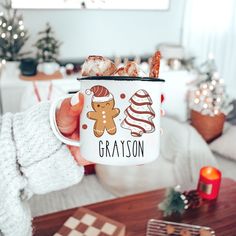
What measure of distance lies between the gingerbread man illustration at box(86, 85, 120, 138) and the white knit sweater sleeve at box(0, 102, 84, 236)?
0.38 feet

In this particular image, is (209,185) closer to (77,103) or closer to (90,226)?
(90,226)

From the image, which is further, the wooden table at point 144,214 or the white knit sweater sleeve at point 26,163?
the wooden table at point 144,214

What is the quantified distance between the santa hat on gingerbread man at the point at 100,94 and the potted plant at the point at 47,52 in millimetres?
1800

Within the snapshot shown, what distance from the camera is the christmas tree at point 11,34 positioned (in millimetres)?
2176

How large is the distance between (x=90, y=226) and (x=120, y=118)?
66 cm

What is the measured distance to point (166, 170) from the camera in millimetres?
1819

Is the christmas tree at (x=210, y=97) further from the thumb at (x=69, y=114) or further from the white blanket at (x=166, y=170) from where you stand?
the thumb at (x=69, y=114)

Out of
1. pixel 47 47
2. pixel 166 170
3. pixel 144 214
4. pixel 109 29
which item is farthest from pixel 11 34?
pixel 144 214

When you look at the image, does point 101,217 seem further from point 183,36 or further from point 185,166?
point 183,36

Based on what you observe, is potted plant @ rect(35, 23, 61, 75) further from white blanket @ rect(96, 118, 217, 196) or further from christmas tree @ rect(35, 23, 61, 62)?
white blanket @ rect(96, 118, 217, 196)

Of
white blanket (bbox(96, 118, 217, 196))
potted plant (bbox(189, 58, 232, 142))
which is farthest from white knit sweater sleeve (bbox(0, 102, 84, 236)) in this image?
potted plant (bbox(189, 58, 232, 142))

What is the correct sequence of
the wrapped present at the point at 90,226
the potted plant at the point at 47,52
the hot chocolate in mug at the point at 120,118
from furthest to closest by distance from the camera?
the potted plant at the point at 47,52 < the wrapped present at the point at 90,226 < the hot chocolate in mug at the point at 120,118

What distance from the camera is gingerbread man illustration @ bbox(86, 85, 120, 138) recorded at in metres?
0.53

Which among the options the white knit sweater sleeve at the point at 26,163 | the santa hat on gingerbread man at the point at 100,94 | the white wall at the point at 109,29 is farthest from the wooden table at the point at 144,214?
the white wall at the point at 109,29
